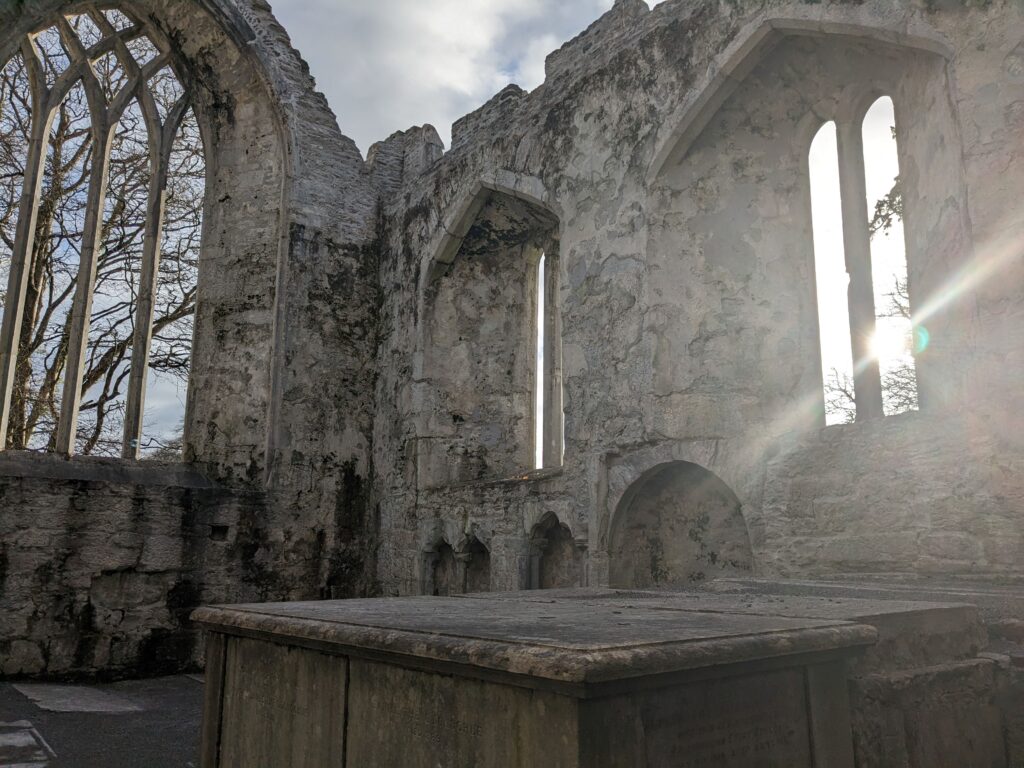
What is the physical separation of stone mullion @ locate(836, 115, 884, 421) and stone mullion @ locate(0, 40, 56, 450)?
5694 mm

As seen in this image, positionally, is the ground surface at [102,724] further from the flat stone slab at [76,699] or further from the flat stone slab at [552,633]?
the flat stone slab at [552,633]

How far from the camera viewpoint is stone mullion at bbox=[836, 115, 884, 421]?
447 cm

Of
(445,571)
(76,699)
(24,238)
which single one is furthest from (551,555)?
(24,238)

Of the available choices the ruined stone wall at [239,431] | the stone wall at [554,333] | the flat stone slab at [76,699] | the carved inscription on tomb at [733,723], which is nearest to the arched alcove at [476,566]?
the stone wall at [554,333]

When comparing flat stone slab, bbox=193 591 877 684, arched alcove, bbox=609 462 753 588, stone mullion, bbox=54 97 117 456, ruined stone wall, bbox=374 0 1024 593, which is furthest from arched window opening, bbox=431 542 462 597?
flat stone slab, bbox=193 591 877 684

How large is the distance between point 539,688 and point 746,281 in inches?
158

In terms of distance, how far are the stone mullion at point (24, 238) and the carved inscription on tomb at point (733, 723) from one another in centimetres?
593

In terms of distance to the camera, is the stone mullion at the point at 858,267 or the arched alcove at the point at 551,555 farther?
the arched alcove at the point at 551,555

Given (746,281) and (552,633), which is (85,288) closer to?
(746,281)

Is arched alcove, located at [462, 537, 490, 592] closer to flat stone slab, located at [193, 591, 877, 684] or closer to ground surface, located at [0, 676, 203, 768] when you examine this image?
ground surface, located at [0, 676, 203, 768]

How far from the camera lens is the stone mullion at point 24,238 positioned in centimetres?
626

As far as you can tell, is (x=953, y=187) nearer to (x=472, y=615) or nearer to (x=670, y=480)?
(x=670, y=480)

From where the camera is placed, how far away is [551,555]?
584 cm

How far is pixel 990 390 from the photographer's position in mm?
3494
